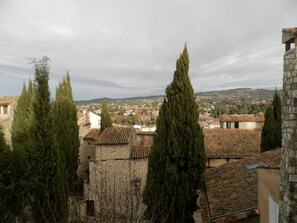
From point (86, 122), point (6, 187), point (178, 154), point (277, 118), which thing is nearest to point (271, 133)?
point (277, 118)

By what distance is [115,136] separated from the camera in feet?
73.4

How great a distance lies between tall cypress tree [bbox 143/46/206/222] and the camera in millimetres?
12641

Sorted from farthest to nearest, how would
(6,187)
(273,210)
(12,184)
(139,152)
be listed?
(139,152)
(12,184)
(6,187)
(273,210)

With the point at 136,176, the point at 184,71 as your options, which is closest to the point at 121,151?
the point at 136,176

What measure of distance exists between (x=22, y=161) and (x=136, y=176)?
10417 millimetres

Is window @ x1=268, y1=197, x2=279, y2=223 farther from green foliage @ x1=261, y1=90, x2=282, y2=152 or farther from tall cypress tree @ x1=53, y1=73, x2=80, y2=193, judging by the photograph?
tall cypress tree @ x1=53, y1=73, x2=80, y2=193

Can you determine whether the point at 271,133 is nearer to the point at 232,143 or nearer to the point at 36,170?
the point at 232,143

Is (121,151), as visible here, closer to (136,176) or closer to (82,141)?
(136,176)

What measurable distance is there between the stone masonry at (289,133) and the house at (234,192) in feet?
10.6

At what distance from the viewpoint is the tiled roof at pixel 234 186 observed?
8.28m

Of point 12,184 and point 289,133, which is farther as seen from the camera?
point 12,184

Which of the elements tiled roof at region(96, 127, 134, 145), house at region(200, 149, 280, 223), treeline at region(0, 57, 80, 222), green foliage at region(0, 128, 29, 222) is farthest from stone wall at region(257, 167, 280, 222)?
tiled roof at region(96, 127, 134, 145)

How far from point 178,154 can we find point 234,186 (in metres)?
3.44

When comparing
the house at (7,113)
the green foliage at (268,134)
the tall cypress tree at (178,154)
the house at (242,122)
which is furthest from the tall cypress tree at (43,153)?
the house at (242,122)
